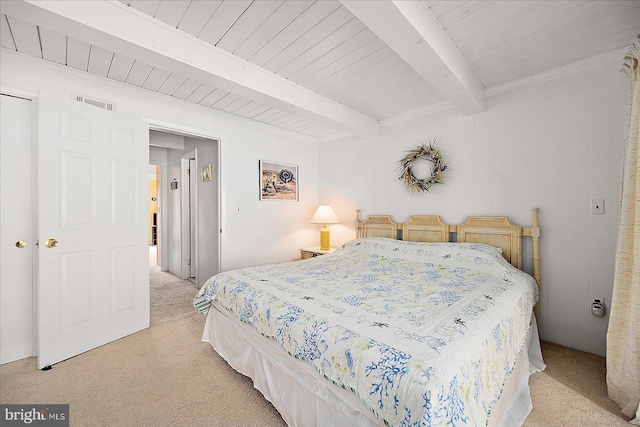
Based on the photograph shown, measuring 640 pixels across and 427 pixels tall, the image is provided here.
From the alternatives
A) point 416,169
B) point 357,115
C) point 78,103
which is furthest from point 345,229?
point 78,103

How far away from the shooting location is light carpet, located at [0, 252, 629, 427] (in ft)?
5.16

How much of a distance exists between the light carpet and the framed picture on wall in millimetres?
2096

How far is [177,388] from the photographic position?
1.84m

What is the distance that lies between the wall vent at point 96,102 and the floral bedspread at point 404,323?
1.93 metres

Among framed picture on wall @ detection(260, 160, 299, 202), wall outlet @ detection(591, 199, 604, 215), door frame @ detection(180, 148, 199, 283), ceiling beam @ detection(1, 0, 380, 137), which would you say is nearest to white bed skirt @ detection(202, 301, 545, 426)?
wall outlet @ detection(591, 199, 604, 215)

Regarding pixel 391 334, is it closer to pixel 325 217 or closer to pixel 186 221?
pixel 325 217

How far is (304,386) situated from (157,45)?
2.17m

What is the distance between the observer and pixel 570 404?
1.67 meters

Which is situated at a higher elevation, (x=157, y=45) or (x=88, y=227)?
(x=157, y=45)

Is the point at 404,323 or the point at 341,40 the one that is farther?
the point at 341,40

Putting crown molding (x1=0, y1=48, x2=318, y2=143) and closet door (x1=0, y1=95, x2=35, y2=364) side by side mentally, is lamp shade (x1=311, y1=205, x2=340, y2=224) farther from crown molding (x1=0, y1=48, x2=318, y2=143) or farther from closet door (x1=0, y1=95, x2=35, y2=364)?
closet door (x1=0, y1=95, x2=35, y2=364)

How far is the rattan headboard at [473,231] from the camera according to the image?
2502mm

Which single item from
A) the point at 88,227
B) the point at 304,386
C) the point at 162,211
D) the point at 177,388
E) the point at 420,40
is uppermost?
the point at 420,40

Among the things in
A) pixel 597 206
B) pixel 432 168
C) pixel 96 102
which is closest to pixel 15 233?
pixel 96 102
